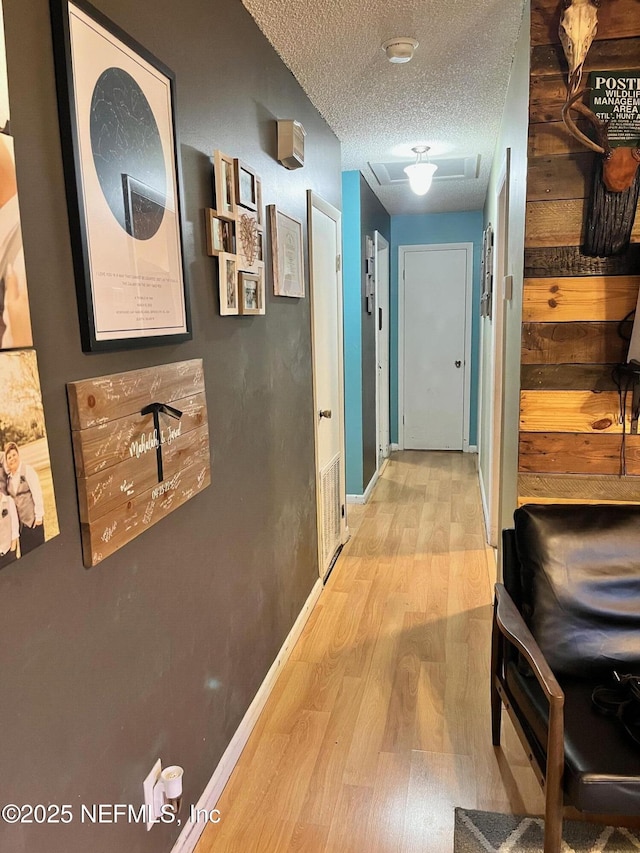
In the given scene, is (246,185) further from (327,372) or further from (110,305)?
(327,372)

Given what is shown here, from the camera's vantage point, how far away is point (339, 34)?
7.26ft

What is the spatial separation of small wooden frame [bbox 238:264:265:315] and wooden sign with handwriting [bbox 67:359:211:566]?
0.41 m

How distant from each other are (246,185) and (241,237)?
0.60 feet

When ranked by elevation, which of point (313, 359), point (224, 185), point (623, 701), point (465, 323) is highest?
point (224, 185)

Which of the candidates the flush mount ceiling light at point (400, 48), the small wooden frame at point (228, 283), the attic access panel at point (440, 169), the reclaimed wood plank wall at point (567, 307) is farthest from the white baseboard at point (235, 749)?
the attic access panel at point (440, 169)

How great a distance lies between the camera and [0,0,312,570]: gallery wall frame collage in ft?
3.14

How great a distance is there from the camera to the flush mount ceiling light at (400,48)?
2234 millimetres

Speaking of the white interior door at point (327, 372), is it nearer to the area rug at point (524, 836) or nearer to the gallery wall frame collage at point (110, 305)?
the gallery wall frame collage at point (110, 305)

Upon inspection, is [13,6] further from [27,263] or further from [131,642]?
[131,642]

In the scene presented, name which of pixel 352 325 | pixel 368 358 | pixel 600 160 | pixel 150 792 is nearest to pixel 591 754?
pixel 150 792

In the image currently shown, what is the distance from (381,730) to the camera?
212 centimetres

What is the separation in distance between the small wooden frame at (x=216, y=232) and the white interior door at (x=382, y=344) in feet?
11.5

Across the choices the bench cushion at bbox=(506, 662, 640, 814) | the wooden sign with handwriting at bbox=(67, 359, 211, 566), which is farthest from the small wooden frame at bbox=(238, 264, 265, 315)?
the bench cushion at bbox=(506, 662, 640, 814)

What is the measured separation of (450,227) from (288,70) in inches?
148
